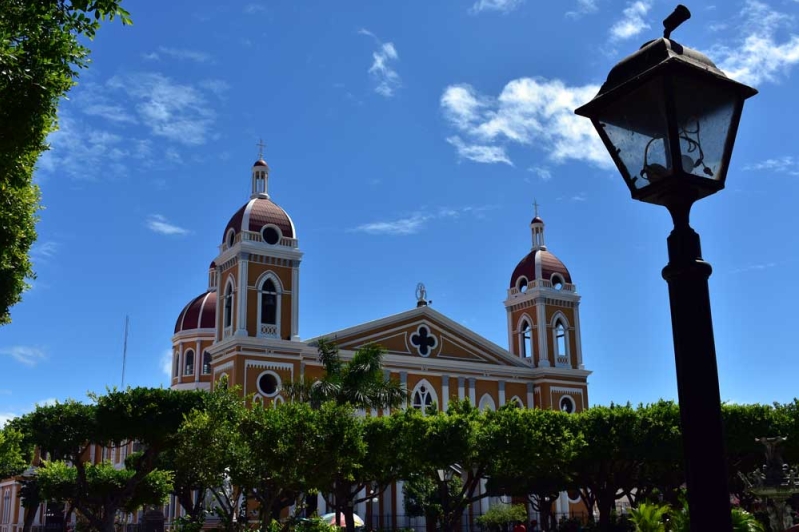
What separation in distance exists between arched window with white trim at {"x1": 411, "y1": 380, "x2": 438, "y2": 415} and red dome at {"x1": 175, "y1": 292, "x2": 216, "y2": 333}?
20848 millimetres

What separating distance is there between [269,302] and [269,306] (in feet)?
0.66

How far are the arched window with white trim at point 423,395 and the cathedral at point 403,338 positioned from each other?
55mm

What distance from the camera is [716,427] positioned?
11.9 ft

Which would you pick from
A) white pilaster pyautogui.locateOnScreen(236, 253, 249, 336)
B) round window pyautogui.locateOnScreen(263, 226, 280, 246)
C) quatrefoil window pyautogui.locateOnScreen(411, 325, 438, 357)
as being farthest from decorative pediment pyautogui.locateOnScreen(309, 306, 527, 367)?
round window pyautogui.locateOnScreen(263, 226, 280, 246)

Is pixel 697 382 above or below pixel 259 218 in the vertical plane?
below

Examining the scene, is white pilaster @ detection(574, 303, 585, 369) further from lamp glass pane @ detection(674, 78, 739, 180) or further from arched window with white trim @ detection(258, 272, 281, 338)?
lamp glass pane @ detection(674, 78, 739, 180)

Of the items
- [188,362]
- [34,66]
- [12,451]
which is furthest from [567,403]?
[34,66]

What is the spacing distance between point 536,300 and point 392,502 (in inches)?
604

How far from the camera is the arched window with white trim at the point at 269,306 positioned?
39375 millimetres

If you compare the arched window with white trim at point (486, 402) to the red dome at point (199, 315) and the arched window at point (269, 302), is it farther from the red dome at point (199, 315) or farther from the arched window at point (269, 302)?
the red dome at point (199, 315)

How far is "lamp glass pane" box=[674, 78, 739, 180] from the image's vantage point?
153 inches

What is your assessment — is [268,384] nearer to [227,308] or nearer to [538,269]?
[227,308]

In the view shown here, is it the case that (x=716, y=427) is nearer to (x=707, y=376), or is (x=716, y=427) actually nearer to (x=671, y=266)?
(x=707, y=376)

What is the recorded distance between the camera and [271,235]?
41031 mm
